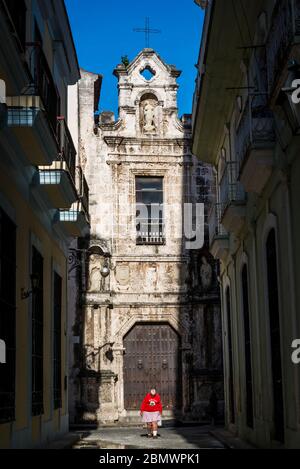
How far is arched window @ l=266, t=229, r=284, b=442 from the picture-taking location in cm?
1112

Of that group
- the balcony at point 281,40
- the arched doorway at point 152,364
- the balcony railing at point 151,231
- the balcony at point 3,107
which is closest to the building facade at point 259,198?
the balcony at point 281,40

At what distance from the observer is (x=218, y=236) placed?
55.7 feet

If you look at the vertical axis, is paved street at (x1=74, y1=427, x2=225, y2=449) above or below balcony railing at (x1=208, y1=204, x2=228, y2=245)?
below

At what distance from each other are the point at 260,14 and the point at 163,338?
13.6 metres

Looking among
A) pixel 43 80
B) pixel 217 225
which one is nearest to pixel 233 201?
pixel 217 225

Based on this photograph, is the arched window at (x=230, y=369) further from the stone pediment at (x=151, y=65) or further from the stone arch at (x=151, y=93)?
the stone pediment at (x=151, y=65)

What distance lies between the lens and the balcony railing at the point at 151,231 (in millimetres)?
24016

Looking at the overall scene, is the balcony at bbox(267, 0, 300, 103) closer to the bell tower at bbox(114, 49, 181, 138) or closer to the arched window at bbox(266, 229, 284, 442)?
the arched window at bbox(266, 229, 284, 442)

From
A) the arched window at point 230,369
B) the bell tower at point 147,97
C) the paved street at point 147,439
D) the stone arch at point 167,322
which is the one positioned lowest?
the paved street at point 147,439

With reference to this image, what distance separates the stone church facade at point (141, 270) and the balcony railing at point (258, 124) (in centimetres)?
1277

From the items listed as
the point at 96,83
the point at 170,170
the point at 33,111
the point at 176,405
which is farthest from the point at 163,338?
the point at 33,111

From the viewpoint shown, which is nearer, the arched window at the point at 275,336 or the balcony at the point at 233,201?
the arched window at the point at 275,336

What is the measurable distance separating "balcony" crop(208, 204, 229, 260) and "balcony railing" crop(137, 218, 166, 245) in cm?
555

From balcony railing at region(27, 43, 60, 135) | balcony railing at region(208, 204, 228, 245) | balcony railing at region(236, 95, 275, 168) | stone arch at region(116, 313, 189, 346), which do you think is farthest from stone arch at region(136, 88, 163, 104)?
balcony railing at region(236, 95, 275, 168)
